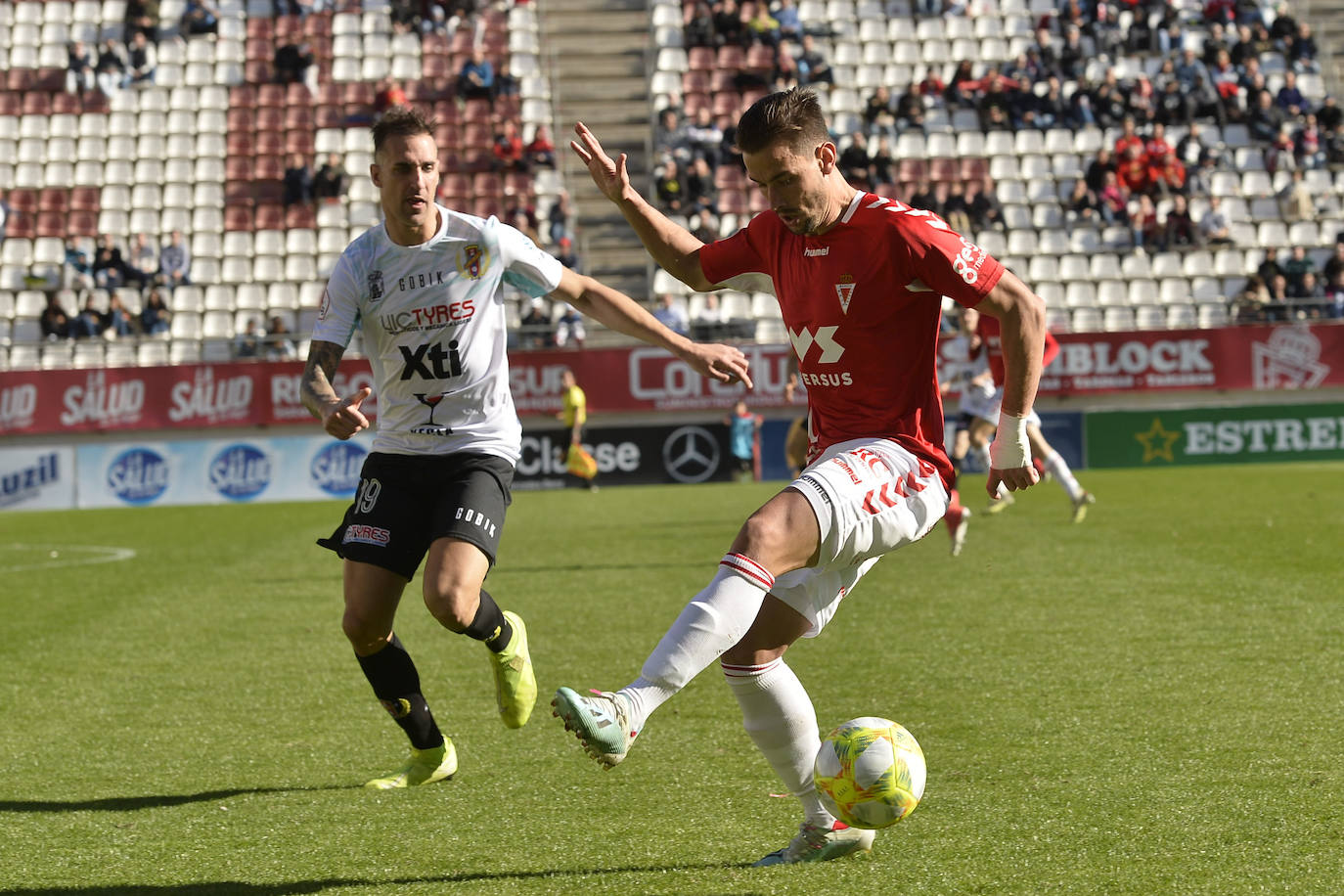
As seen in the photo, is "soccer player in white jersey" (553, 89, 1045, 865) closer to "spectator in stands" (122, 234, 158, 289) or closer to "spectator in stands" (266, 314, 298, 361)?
"spectator in stands" (266, 314, 298, 361)

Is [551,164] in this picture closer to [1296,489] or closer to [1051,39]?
[1051,39]

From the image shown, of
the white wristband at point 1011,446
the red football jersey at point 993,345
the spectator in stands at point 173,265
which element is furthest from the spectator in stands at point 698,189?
the white wristband at point 1011,446

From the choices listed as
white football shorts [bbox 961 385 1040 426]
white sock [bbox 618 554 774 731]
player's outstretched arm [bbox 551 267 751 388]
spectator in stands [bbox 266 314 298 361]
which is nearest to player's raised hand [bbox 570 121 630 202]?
player's outstretched arm [bbox 551 267 751 388]

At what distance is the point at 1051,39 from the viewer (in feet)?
105

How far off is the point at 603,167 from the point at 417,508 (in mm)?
1426

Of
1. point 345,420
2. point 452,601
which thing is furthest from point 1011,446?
point 345,420

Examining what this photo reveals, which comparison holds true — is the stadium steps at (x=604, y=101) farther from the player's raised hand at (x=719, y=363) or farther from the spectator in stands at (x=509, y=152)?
the player's raised hand at (x=719, y=363)

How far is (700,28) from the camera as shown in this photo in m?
32.0

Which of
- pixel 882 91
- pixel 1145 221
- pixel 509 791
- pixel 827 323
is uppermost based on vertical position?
pixel 882 91

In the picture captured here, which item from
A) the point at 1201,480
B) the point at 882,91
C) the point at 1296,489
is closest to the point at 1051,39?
the point at 882,91

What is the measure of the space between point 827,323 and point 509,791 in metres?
2.18

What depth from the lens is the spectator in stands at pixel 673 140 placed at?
2858cm

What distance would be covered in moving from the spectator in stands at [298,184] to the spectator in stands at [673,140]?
6.75m

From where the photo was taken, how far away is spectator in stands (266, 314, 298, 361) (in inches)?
1024
